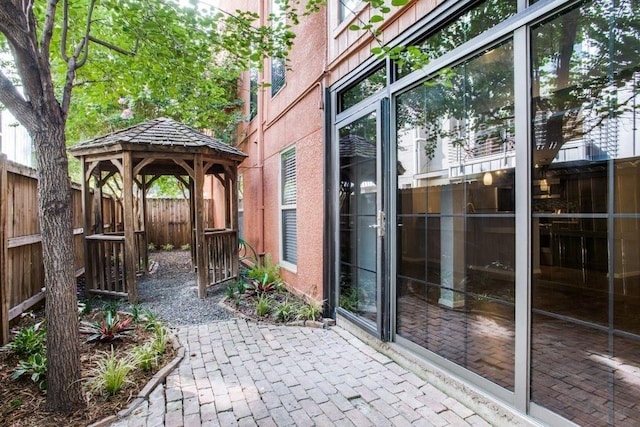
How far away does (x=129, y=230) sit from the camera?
213 inches

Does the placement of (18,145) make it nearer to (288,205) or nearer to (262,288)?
(288,205)

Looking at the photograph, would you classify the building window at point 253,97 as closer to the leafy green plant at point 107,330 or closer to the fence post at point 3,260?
the fence post at point 3,260

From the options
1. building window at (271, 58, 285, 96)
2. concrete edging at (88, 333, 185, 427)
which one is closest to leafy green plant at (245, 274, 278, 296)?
concrete edging at (88, 333, 185, 427)

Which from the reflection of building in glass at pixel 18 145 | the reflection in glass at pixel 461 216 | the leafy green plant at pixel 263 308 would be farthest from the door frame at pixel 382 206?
the reflection of building in glass at pixel 18 145

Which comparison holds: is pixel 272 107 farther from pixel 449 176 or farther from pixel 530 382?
pixel 530 382

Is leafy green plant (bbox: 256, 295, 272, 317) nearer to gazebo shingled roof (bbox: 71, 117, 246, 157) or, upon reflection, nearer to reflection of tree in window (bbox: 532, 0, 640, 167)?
gazebo shingled roof (bbox: 71, 117, 246, 157)

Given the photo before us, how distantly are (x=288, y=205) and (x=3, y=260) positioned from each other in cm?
384

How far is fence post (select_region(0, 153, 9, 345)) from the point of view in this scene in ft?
10.8

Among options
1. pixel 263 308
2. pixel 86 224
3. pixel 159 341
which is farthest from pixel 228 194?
pixel 159 341

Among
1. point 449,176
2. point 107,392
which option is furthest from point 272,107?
point 107,392

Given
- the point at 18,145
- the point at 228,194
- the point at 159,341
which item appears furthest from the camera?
the point at 18,145

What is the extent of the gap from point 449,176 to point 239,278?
16.4 feet

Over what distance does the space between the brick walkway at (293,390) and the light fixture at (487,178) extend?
1.55 meters

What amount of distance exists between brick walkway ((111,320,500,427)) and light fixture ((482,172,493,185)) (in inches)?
61.1
